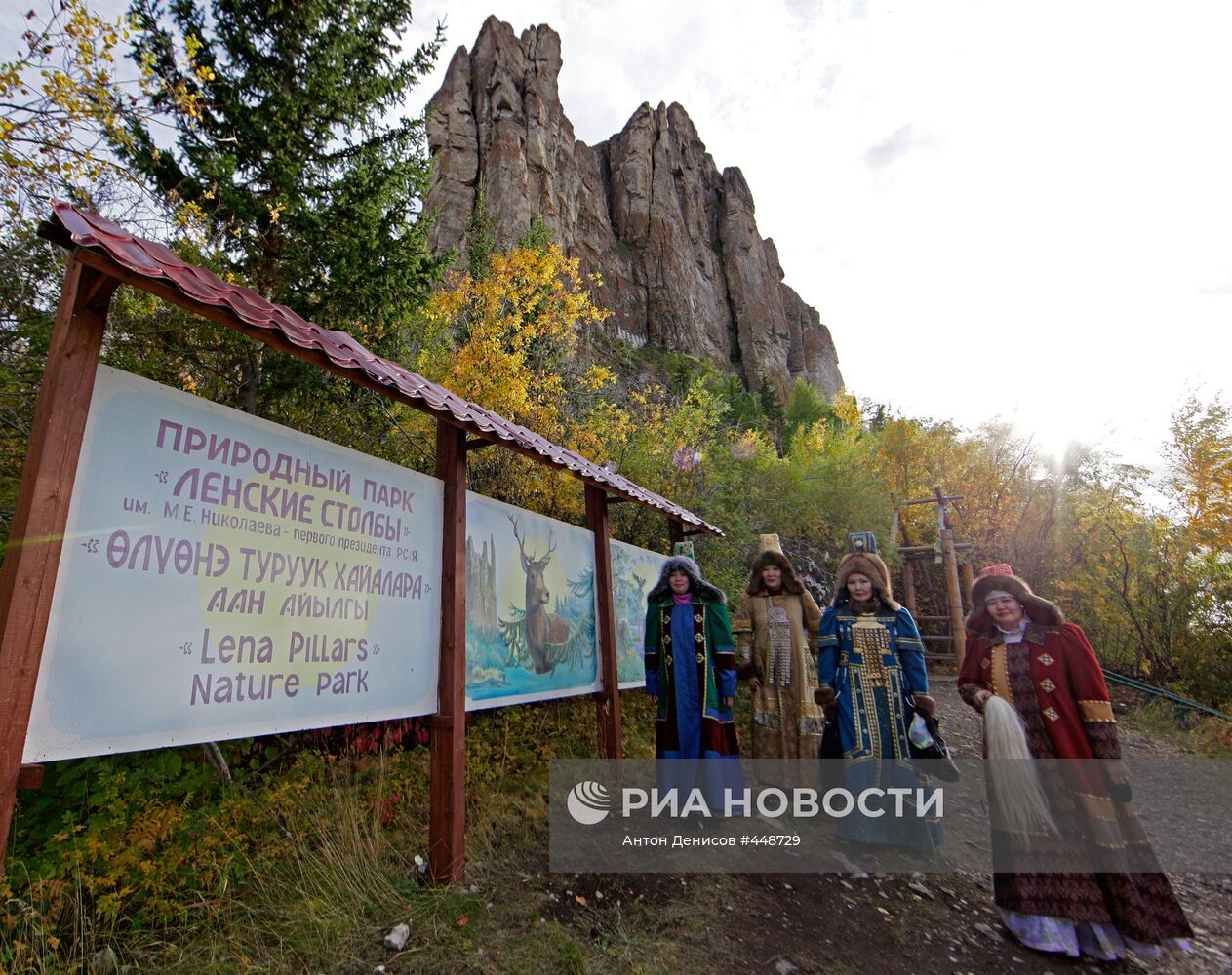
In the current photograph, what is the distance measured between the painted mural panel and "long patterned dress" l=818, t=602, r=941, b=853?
5.96ft

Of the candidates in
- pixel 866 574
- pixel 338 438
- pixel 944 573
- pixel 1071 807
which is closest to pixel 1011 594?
pixel 866 574

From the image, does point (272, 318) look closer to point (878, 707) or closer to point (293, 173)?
point (878, 707)

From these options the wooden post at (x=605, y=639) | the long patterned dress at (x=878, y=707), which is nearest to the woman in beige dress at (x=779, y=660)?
the long patterned dress at (x=878, y=707)

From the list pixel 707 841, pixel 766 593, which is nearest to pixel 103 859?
pixel 707 841

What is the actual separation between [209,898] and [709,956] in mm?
2435

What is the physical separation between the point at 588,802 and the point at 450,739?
68.1 inches

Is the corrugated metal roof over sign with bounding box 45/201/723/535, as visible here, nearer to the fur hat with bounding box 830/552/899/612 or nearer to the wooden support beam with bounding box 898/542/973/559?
the fur hat with bounding box 830/552/899/612

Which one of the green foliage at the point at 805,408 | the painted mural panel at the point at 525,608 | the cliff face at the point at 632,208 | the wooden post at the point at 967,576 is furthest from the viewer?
the green foliage at the point at 805,408

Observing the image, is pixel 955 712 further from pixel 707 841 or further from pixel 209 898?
pixel 209 898

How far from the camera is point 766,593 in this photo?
4.81 m

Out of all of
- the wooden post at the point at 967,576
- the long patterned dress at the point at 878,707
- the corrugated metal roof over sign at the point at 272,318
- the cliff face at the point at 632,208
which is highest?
the cliff face at the point at 632,208

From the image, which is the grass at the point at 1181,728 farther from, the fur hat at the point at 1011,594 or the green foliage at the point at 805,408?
the green foliage at the point at 805,408

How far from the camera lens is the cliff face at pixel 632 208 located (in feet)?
119

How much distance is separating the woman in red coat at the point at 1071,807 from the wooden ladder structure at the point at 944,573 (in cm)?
733
